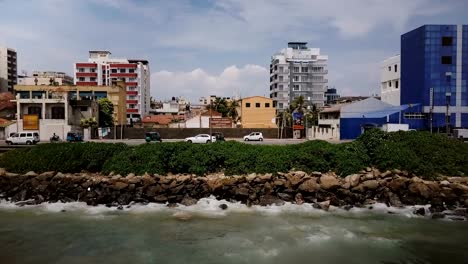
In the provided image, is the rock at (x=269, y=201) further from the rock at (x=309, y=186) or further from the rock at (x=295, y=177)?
the rock at (x=309, y=186)

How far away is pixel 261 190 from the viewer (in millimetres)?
21812

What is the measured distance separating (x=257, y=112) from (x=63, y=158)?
53146 millimetres

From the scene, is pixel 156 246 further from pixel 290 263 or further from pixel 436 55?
pixel 436 55

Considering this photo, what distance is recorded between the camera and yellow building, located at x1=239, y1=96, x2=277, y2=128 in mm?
75375

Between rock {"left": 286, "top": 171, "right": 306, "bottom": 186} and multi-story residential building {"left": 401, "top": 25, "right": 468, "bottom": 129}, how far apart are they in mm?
43314

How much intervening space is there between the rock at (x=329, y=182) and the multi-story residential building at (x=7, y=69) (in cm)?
12821

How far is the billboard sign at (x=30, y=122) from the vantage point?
55.7 m

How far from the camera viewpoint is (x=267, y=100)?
7550 cm

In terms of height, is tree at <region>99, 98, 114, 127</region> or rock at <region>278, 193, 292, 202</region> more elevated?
tree at <region>99, 98, 114, 127</region>

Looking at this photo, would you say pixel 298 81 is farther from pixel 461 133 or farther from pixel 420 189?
pixel 420 189

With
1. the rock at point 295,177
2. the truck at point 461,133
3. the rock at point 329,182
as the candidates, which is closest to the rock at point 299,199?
the rock at point 295,177

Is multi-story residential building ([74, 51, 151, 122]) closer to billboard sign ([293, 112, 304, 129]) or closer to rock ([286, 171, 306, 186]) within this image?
billboard sign ([293, 112, 304, 129])

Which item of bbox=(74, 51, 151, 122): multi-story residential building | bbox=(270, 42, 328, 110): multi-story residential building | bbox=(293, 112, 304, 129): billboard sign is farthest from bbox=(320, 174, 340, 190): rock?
bbox=(270, 42, 328, 110): multi-story residential building

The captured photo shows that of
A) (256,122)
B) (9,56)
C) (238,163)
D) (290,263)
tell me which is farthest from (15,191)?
(9,56)
